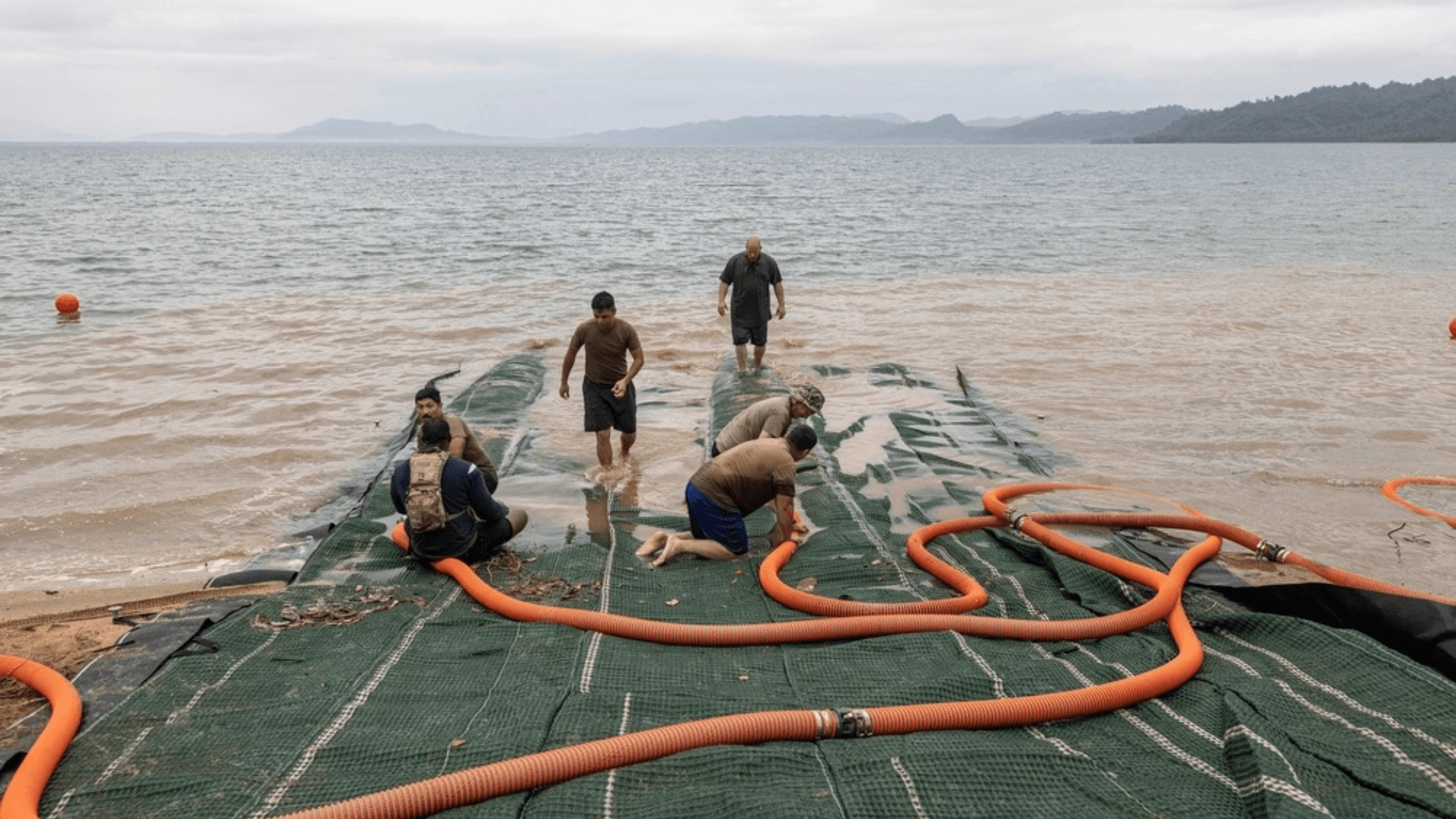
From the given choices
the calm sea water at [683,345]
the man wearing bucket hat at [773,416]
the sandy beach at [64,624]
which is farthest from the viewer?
the calm sea water at [683,345]

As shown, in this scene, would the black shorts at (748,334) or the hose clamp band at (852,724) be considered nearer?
the hose clamp band at (852,724)

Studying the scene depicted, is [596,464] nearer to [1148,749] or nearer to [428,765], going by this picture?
[428,765]

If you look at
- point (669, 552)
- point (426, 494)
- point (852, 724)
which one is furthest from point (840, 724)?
point (426, 494)

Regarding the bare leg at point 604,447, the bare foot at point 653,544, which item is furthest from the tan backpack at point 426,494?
the bare leg at point 604,447

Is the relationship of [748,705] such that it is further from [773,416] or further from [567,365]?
[567,365]

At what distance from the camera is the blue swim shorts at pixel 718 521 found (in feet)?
21.7

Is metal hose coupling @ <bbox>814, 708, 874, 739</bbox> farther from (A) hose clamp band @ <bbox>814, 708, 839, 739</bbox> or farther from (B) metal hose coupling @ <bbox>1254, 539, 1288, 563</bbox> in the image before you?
(B) metal hose coupling @ <bbox>1254, 539, 1288, 563</bbox>

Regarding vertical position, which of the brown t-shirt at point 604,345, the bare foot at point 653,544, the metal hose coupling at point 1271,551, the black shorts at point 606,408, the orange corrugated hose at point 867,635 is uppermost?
the brown t-shirt at point 604,345

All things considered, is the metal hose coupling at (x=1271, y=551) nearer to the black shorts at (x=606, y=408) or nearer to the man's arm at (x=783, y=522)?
the man's arm at (x=783, y=522)

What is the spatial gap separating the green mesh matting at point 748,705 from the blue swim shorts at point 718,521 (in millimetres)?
267

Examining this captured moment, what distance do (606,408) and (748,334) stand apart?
3.83m

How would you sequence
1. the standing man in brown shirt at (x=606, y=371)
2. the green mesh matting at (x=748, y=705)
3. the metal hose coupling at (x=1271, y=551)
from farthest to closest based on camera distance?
the standing man in brown shirt at (x=606, y=371) → the metal hose coupling at (x=1271, y=551) → the green mesh matting at (x=748, y=705)

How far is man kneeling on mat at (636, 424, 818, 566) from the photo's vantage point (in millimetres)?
6547

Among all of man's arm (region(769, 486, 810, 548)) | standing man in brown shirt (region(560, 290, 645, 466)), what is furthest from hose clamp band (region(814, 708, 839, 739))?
standing man in brown shirt (region(560, 290, 645, 466))
